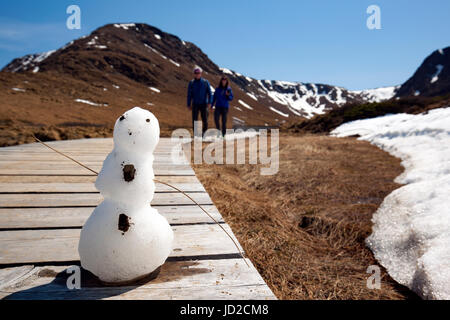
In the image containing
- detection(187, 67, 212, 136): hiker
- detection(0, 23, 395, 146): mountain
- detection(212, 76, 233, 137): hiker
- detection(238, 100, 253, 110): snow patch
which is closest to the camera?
detection(187, 67, 212, 136): hiker

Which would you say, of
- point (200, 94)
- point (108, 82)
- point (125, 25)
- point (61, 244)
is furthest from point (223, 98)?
point (125, 25)

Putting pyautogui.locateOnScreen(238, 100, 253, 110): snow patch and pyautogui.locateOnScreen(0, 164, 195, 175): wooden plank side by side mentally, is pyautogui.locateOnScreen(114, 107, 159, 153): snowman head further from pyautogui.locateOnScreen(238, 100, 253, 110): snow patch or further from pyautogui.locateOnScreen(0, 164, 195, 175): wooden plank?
pyautogui.locateOnScreen(238, 100, 253, 110): snow patch

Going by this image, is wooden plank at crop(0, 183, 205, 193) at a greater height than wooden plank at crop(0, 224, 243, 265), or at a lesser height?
greater

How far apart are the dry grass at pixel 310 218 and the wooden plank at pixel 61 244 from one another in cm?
53

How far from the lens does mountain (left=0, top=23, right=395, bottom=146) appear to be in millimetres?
22109

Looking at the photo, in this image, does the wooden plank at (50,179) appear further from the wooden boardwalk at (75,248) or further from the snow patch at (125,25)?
the snow patch at (125,25)

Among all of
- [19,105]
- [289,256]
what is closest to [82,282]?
[289,256]

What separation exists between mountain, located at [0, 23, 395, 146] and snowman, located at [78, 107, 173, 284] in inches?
288

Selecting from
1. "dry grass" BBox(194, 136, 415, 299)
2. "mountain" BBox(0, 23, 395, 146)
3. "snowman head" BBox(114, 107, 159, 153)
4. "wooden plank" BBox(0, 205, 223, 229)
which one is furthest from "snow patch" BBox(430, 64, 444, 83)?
"snowman head" BBox(114, 107, 159, 153)

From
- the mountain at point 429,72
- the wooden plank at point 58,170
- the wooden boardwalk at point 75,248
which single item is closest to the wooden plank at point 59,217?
the wooden boardwalk at point 75,248

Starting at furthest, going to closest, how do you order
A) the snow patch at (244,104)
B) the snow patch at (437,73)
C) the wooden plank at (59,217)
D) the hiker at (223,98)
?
the snow patch at (437,73)
the snow patch at (244,104)
the hiker at (223,98)
the wooden plank at (59,217)

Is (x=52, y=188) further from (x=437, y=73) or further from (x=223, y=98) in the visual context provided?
(x=437, y=73)

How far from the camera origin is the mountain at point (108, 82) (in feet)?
72.5

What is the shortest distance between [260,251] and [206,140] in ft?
15.2
